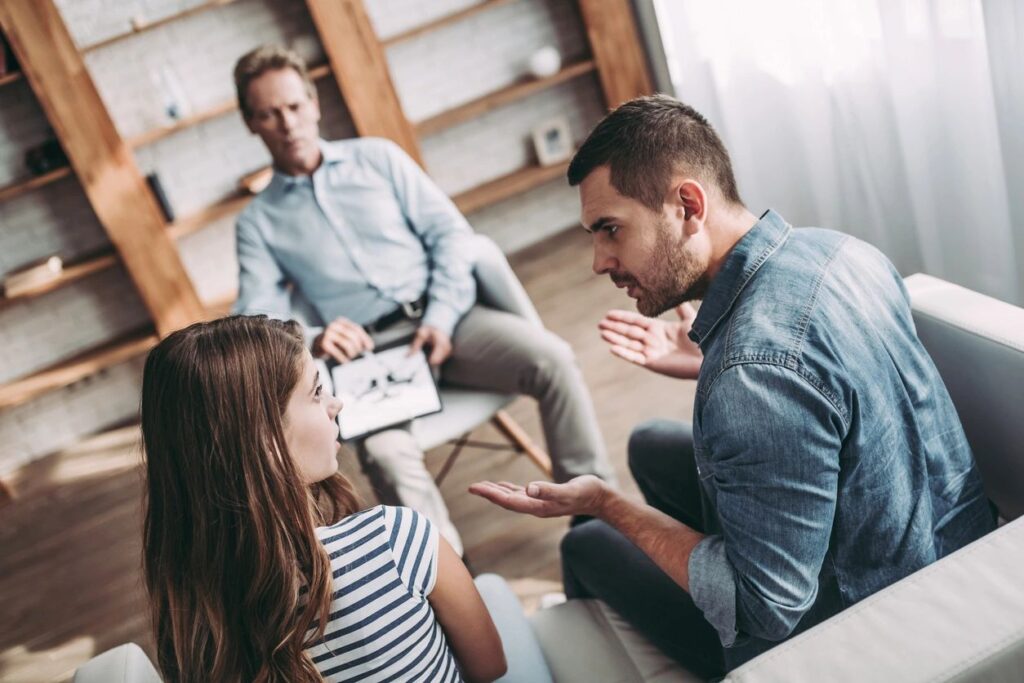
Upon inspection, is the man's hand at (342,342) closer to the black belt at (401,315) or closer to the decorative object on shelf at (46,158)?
the black belt at (401,315)

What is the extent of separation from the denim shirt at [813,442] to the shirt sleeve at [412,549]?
0.35 m

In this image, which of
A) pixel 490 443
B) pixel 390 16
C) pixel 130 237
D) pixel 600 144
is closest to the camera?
pixel 600 144

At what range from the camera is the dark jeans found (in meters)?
1.19

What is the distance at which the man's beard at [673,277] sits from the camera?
1.18 metres

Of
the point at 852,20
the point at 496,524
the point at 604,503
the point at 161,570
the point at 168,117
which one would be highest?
the point at 168,117

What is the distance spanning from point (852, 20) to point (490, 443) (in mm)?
1639

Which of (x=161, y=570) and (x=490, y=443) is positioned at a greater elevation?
(x=161, y=570)

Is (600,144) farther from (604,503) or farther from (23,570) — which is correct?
(23,570)

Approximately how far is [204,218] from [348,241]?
4.24 feet

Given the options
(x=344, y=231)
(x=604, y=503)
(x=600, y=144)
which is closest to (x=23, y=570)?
(x=344, y=231)

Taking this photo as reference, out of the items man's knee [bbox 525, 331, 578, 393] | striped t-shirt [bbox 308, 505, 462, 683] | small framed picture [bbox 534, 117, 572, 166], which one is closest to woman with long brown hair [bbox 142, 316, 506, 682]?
striped t-shirt [bbox 308, 505, 462, 683]

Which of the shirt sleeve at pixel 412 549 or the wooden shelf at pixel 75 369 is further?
the wooden shelf at pixel 75 369

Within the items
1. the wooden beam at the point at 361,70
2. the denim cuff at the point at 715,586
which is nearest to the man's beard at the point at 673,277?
the denim cuff at the point at 715,586

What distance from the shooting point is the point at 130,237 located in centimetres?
326
